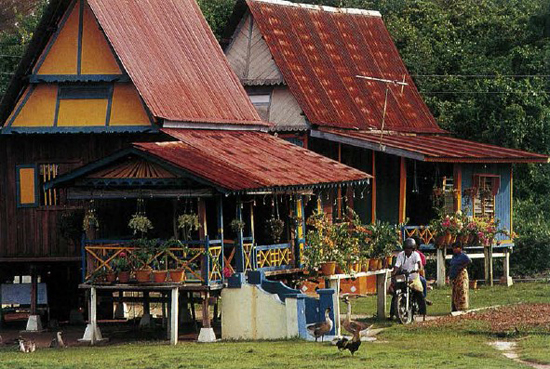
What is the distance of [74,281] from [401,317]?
9457mm

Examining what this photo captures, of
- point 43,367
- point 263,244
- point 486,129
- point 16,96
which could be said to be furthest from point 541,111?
point 43,367

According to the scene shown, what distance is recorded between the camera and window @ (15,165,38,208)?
35781 mm

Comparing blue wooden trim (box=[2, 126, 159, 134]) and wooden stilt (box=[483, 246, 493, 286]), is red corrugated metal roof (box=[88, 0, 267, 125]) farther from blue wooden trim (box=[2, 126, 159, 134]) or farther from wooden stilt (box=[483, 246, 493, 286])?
wooden stilt (box=[483, 246, 493, 286])

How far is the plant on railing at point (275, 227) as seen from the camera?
33.0m

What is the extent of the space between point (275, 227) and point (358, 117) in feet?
45.3

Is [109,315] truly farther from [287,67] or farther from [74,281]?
[287,67]

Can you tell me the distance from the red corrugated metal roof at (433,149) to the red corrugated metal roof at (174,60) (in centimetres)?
464

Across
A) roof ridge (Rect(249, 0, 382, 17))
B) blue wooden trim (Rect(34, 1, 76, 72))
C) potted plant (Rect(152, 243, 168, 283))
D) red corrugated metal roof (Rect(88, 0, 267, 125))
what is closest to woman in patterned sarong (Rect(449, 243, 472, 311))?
potted plant (Rect(152, 243, 168, 283))

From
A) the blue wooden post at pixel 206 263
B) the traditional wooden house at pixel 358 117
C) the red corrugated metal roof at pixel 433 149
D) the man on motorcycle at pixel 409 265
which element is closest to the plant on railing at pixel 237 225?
the blue wooden post at pixel 206 263

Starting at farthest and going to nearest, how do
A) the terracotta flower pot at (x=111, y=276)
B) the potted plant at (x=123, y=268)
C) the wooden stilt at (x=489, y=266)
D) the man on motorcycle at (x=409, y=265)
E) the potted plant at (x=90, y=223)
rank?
the wooden stilt at (x=489, y=266), the man on motorcycle at (x=409, y=265), the potted plant at (x=90, y=223), the terracotta flower pot at (x=111, y=276), the potted plant at (x=123, y=268)

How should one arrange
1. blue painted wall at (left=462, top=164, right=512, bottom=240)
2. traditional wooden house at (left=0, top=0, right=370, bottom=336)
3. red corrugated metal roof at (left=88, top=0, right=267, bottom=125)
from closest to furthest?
1. traditional wooden house at (left=0, top=0, right=370, bottom=336)
2. red corrugated metal roof at (left=88, top=0, right=267, bottom=125)
3. blue painted wall at (left=462, top=164, right=512, bottom=240)

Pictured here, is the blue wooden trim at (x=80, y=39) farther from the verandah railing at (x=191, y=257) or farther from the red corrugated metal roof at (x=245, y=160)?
the verandah railing at (x=191, y=257)

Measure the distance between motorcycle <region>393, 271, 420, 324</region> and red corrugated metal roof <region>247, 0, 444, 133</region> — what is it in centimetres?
1281

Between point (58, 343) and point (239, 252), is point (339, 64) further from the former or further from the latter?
point (58, 343)
